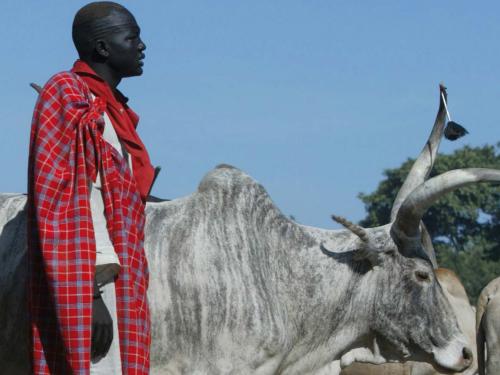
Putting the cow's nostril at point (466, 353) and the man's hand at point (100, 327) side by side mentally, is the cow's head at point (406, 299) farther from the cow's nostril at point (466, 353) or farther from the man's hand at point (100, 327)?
the man's hand at point (100, 327)

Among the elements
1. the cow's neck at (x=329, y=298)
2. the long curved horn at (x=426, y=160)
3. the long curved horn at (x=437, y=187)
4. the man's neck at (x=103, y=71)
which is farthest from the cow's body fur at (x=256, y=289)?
the man's neck at (x=103, y=71)

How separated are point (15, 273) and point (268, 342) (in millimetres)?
1334

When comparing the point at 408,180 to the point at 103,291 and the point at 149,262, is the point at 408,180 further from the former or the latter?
the point at 103,291

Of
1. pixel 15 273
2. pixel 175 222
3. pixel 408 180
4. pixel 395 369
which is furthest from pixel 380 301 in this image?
pixel 395 369

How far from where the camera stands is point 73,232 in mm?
5645

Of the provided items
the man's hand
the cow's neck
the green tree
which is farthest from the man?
the green tree

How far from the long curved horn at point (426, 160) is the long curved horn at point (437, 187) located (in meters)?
0.50

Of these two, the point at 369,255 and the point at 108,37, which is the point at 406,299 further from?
the point at 108,37

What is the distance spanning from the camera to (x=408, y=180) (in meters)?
8.16

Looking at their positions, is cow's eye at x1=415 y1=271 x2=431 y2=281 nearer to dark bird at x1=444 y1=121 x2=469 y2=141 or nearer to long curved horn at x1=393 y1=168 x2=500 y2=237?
long curved horn at x1=393 y1=168 x2=500 y2=237

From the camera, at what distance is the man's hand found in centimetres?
567

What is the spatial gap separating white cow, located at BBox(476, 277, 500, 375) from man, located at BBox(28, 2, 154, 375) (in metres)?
6.82

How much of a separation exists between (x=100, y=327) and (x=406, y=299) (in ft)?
8.27

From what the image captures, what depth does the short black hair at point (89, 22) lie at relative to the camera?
20.1 ft
